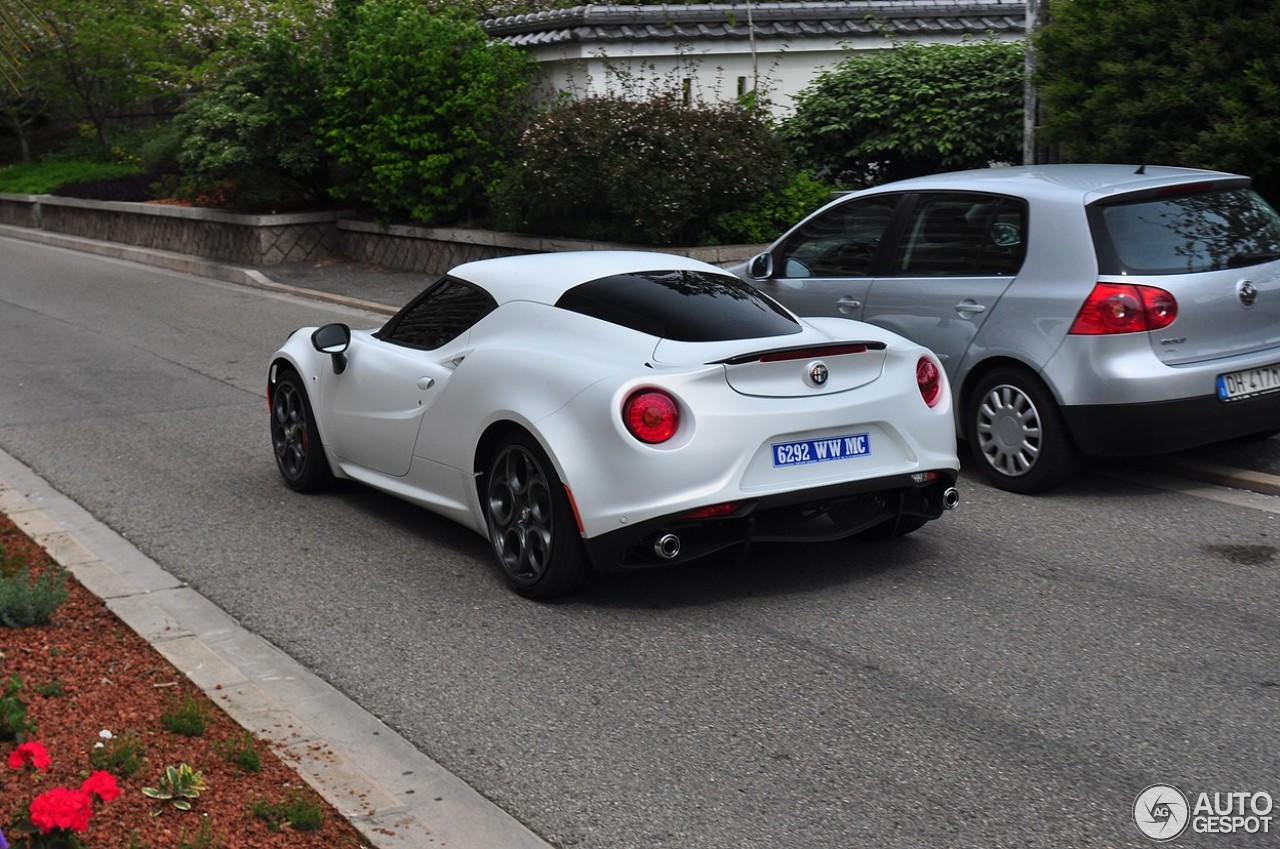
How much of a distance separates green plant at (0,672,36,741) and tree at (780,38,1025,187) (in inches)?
509

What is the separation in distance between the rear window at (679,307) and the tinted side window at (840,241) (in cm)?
219

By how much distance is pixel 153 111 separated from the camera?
37.8m

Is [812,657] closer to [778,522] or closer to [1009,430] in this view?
[778,522]

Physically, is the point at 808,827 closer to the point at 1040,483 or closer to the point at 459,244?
the point at 1040,483

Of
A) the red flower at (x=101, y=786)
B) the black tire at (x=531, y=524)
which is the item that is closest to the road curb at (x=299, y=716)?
the red flower at (x=101, y=786)

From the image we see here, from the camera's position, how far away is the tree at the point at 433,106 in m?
19.4

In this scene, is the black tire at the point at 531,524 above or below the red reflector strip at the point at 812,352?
below

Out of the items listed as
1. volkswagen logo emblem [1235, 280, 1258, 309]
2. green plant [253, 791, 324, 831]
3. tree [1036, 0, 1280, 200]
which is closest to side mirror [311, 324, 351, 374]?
green plant [253, 791, 324, 831]

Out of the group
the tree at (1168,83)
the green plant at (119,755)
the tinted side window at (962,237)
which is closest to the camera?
the green plant at (119,755)

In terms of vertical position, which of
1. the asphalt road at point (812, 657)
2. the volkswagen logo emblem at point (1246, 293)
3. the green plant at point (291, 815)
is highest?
the volkswagen logo emblem at point (1246, 293)

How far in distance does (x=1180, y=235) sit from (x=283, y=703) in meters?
5.13

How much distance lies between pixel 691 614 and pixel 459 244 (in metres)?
13.7

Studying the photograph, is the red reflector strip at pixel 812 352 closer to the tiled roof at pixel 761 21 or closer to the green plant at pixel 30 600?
the green plant at pixel 30 600

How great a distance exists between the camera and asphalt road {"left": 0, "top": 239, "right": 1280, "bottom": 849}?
4340 mm
